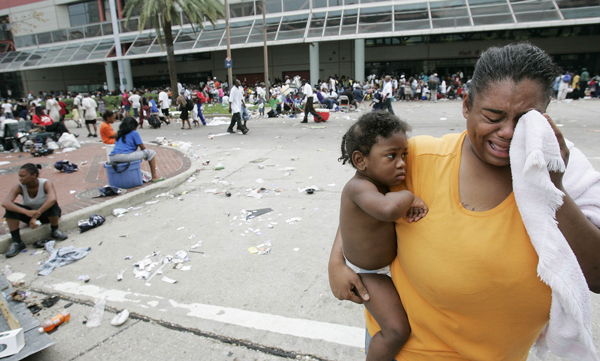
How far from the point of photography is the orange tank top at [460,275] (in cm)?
107

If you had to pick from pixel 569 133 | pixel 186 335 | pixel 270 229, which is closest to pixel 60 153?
pixel 270 229

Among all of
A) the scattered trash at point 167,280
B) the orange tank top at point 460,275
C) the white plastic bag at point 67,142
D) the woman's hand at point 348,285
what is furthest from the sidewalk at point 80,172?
the orange tank top at point 460,275

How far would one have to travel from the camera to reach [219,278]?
3.62m

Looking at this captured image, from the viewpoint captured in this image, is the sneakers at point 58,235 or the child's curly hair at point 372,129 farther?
the sneakers at point 58,235

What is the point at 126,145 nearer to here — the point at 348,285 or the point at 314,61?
the point at 348,285

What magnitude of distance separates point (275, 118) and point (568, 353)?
1774 centimetres

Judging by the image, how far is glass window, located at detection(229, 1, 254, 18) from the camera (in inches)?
1223

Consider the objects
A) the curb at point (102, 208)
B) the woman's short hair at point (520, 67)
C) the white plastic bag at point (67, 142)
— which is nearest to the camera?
the woman's short hair at point (520, 67)

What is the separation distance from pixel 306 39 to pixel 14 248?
82.8 feet

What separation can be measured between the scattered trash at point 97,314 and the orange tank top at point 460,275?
271 centimetres

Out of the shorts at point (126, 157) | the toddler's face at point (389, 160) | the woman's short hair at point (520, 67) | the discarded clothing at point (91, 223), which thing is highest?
the woman's short hair at point (520, 67)

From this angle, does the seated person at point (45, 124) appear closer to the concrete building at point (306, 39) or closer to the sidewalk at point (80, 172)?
the sidewalk at point (80, 172)

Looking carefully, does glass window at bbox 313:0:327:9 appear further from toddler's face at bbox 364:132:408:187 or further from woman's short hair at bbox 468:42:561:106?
woman's short hair at bbox 468:42:561:106

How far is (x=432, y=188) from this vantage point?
50.4 inches
